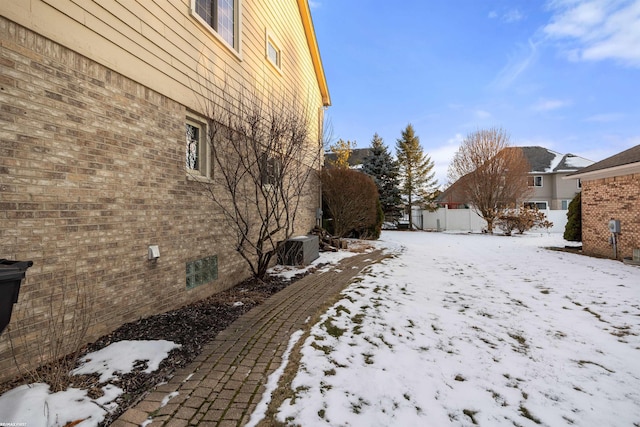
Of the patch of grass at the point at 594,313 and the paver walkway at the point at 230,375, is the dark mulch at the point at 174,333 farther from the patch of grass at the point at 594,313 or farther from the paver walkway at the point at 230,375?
the patch of grass at the point at 594,313

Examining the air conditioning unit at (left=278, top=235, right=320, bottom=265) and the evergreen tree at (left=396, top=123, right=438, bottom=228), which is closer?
the air conditioning unit at (left=278, top=235, right=320, bottom=265)

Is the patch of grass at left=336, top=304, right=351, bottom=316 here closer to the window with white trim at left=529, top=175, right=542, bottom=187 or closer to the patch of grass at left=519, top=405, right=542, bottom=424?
the patch of grass at left=519, top=405, right=542, bottom=424

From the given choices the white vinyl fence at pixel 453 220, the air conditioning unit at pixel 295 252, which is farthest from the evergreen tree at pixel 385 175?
the air conditioning unit at pixel 295 252

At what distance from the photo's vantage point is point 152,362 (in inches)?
112

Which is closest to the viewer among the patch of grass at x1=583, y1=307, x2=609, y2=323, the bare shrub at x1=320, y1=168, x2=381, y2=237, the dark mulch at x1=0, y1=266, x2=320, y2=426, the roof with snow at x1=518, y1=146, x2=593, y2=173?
the dark mulch at x1=0, y1=266, x2=320, y2=426

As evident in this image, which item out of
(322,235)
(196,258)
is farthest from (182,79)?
(322,235)

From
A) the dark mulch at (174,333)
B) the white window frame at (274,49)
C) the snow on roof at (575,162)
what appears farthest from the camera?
the snow on roof at (575,162)

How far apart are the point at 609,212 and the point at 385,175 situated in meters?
17.0

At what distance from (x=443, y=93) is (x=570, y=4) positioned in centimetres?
1215

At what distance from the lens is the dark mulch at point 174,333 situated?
241 cm

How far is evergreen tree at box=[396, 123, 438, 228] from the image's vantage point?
27844 mm

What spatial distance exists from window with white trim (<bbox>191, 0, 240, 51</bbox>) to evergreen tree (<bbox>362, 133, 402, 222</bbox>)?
20.1 m

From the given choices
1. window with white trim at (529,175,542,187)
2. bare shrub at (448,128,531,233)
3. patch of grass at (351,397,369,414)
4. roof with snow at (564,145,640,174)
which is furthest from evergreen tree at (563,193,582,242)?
window with white trim at (529,175,542,187)

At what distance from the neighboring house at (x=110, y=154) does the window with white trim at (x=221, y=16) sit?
29mm
